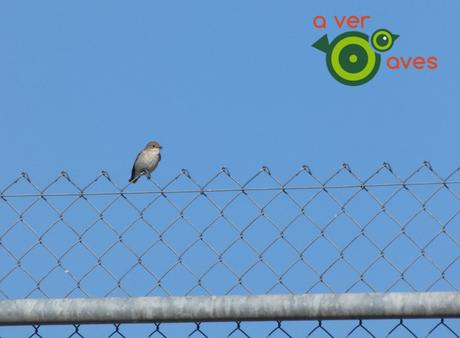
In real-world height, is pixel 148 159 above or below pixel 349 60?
above

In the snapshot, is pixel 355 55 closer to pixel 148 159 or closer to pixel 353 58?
pixel 353 58

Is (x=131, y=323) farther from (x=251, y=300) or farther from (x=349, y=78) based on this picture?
(x=349, y=78)

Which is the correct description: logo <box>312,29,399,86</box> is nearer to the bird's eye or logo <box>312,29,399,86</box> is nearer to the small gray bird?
the bird's eye

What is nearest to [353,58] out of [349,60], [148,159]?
[349,60]

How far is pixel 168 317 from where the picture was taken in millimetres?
2986

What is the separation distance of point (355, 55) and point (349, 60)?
0.14 feet

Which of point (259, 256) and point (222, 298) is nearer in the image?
point (222, 298)

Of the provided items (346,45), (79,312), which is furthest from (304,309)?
(346,45)

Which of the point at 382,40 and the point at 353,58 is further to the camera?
the point at 353,58

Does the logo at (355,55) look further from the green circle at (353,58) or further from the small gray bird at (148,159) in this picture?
the small gray bird at (148,159)

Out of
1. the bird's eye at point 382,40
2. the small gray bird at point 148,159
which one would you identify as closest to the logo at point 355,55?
the bird's eye at point 382,40

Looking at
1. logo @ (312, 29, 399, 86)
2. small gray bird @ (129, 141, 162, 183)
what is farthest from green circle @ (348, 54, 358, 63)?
small gray bird @ (129, 141, 162, 183)

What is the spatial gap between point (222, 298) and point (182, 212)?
0.38 meters

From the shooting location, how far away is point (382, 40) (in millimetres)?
4961
